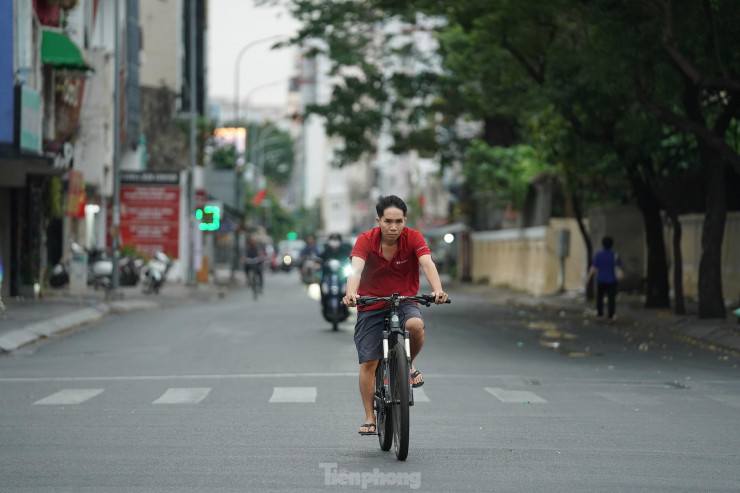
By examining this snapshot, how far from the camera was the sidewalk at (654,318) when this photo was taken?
22.1 meters

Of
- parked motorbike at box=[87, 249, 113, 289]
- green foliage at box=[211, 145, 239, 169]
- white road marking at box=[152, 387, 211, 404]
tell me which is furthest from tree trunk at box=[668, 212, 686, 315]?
green foliage at box=[211, 145, 239, 169]

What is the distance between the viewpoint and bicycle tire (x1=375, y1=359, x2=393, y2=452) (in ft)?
30.1

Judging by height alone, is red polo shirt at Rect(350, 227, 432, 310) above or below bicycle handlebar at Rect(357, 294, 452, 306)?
above

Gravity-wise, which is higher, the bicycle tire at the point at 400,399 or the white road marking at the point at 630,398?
the bicycle tire at the point at 400,399

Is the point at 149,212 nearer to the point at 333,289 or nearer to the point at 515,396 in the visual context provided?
the point at 333,289

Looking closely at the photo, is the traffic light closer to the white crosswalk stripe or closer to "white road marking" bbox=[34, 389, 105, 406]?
the white crosswalk stripe

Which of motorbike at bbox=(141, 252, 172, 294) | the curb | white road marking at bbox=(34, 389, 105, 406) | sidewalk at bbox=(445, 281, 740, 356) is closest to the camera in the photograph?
white road marking at bbox=(34, 389, 105, 406)

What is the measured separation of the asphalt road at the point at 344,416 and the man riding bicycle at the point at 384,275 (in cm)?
70

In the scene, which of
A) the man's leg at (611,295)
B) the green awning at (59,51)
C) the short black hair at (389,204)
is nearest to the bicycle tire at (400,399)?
the short black hair at (389,204)

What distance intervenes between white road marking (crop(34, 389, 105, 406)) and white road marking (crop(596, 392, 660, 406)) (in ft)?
17.9

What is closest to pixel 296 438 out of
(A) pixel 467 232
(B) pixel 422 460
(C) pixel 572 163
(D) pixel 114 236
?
(B) pixel 422 460

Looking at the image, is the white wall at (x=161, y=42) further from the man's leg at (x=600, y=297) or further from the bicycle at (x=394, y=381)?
the bicycle at (x=394, y=381)

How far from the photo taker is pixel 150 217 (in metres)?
48.0

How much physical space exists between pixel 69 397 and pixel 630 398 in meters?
5.86
